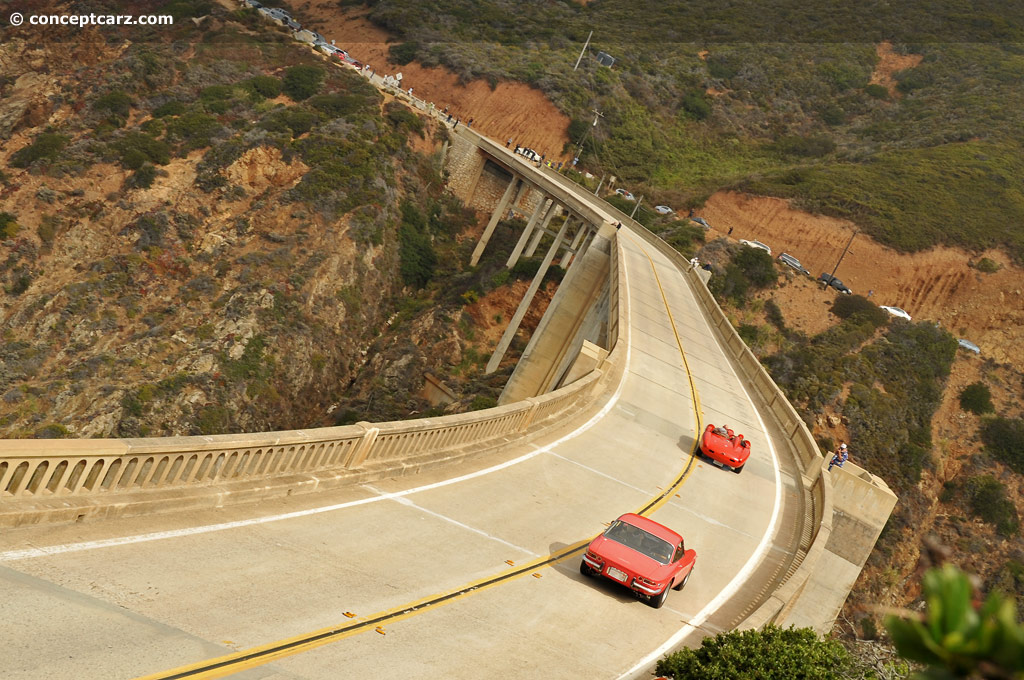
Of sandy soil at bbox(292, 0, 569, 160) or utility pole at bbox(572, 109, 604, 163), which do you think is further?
sandy soil at bbox(292, 0, 569, 160)

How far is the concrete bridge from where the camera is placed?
29.8ft

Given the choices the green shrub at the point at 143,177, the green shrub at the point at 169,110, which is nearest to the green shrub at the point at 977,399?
the green shrub at the point at 143,177

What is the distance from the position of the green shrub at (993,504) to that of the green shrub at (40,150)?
59910 millimetres

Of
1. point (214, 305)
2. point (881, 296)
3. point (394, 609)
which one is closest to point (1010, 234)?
point (881, 296)

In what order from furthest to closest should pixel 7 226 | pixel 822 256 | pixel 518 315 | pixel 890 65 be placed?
1. pixel 890 65
2. pixel 822 256
3. pixel 518 315
4. pixel 7 226

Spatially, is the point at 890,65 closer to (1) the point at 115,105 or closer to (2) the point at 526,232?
(2) the point at 526,232

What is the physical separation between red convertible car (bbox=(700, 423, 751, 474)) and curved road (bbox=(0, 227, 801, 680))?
6.82 ft

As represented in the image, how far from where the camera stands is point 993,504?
173ft

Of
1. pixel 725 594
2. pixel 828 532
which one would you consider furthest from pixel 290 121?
pixel 725 594

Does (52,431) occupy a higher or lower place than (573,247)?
lower

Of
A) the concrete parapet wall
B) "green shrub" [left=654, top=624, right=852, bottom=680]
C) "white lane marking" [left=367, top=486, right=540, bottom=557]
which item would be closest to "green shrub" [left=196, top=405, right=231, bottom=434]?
the concrete parapet wall

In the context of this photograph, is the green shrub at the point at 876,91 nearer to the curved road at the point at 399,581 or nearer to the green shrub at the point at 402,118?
the green shrub at the point at 402,118

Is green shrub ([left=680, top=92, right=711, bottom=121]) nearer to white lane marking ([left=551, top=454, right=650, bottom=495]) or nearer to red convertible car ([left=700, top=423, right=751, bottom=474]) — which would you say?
red convertible car ([left=700, top=423, right=751, bottom=474])

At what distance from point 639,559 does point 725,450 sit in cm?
1111
